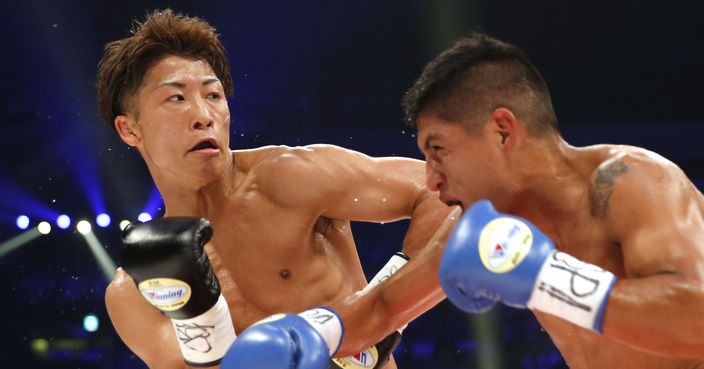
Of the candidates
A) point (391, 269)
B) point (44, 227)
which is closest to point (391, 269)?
point (391, 269)

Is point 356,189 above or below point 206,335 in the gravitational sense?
above

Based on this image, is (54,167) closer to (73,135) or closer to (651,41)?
(73,135)

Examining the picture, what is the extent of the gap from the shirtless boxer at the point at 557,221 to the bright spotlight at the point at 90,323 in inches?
150

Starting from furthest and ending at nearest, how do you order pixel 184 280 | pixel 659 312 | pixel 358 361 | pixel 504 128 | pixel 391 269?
pixel 391 269
pixel 358 361
pixel 184 280
pixel 504 128
pixel 659 312

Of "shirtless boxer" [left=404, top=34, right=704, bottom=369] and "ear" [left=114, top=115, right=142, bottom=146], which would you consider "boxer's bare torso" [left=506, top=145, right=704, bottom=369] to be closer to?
"shirtless boxer" [left=404, top=34, right=704, bottom=369]

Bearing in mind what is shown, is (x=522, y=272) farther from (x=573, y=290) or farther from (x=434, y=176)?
(x=434, y=176)

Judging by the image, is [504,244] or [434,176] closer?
[504,244]

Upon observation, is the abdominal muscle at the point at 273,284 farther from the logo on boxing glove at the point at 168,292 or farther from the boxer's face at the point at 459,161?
the boxer's face at the point at 459,161

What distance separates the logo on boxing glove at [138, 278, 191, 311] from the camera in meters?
1.89

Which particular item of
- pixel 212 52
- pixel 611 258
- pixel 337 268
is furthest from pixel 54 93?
pixel 611 258

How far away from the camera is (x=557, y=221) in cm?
182

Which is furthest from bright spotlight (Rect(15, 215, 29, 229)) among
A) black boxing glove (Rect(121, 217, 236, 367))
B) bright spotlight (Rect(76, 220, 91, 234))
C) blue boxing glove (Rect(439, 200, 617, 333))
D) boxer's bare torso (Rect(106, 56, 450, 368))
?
blue boxing glove (Rect(439, 200, 617, 333))

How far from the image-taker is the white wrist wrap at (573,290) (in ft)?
4.83

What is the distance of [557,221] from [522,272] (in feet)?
1.22
